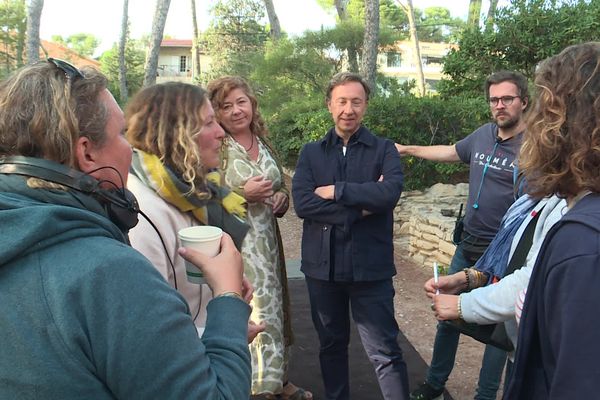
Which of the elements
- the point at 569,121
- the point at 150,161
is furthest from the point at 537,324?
the point at 150,161

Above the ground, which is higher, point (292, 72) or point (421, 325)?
point (292, 72)

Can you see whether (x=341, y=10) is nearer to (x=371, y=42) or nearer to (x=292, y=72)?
(x=292, y=72)

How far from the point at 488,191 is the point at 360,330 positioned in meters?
1.37

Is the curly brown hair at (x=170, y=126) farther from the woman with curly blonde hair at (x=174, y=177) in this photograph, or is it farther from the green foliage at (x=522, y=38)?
the green foliage at (x=522, y=38)

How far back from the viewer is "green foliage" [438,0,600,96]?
741 centimetres

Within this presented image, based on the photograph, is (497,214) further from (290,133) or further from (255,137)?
(290,133)

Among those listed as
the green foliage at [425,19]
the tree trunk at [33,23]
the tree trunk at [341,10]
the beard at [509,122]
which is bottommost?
the beard at [509,122]

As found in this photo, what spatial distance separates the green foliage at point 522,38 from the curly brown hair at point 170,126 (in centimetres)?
682

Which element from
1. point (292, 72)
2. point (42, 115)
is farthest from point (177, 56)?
point (42, 115)

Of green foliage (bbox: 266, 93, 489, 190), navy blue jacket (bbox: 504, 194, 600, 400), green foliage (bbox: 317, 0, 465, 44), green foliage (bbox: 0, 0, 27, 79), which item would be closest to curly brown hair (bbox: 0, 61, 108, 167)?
navy blue jacket (bbox: 504, 194, 600, 400)

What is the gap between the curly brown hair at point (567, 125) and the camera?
1.39 metres

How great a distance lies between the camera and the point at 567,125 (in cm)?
143

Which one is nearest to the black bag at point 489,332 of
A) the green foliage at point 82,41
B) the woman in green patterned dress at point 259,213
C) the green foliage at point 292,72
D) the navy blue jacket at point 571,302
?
the navy blue jacket at point 571,302

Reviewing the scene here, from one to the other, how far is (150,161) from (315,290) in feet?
5.34
